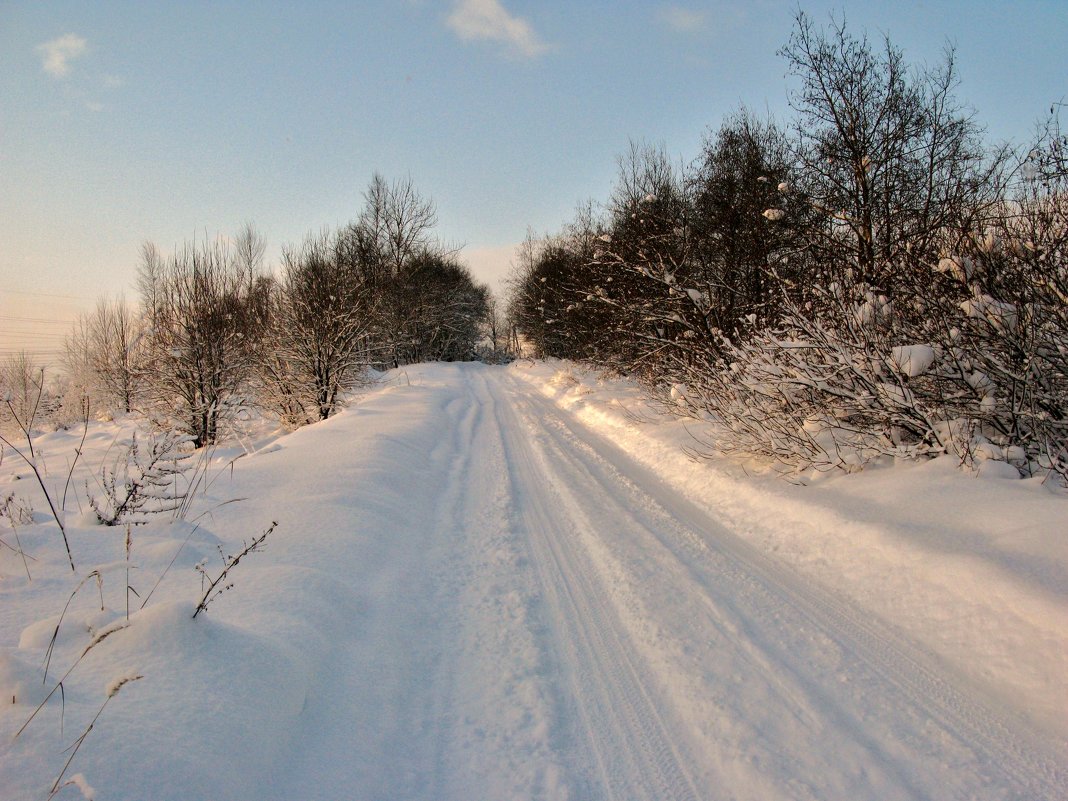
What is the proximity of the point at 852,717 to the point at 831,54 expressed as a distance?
34.3 ft

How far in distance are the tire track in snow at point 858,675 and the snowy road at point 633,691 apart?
0.01 metres

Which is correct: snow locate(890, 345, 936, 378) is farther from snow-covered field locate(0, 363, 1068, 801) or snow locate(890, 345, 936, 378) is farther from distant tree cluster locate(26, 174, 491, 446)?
distant tree cluster locate(26, 174, 491, 446)

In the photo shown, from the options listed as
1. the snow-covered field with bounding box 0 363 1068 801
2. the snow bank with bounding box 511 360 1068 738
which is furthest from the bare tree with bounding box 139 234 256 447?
the snow bank with bounding box 511 360 1068 738

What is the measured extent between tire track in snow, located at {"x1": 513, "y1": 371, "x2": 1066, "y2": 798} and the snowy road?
12mm

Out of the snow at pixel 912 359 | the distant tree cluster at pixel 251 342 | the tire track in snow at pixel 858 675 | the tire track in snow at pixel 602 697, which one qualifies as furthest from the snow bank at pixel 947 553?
the distant tree cluster at pixel 251 342

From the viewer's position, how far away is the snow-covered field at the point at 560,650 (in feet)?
7.36

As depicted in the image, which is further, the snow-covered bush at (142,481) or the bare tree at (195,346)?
the bare tree at (195,346)

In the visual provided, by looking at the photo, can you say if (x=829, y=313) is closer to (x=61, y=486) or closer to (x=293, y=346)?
(x=61, y=486)

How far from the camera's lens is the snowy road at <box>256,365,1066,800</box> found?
7.71 ft

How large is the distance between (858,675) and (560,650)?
1.80 meters

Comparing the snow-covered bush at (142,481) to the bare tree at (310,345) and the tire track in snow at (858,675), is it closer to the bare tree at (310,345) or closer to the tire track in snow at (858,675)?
the tire track in snow at (858,675)

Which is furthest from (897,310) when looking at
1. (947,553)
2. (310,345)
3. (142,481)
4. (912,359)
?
(310,345)

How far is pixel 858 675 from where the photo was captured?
9.95ft

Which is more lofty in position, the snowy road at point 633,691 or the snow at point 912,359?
the snow at point 912,359
